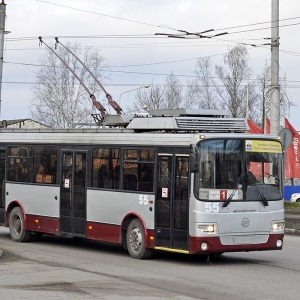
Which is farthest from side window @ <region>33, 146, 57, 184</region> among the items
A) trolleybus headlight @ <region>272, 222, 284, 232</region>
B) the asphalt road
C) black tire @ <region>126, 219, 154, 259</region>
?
trolleybus headlight @ <region>272, 222, 284, 232</region>

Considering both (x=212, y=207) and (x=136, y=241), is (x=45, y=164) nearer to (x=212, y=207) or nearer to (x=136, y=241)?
(x=136, y=241)

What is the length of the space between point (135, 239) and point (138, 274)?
256 centimetres

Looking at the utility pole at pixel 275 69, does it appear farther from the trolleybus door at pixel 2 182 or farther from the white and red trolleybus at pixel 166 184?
the trolleybus door at pixel 2 182

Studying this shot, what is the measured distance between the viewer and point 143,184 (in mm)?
17688

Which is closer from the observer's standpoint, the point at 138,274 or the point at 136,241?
the point at 138,274

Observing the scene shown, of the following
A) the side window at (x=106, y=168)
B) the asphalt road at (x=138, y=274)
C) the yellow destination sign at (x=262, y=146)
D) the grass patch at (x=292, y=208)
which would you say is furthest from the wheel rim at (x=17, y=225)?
the grass patch at (x=292, y=208)

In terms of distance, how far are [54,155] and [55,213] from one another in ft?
4.14

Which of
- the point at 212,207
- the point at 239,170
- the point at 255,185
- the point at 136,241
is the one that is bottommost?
the point at 136,241

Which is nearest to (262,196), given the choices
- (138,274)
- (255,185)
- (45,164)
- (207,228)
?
(255,185)

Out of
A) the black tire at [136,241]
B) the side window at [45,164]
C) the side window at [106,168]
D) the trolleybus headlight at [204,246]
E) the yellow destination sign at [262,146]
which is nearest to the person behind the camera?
the trolleybus headlight at [204,246]

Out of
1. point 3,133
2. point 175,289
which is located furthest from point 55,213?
point 175,289

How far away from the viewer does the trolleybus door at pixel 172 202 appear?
16.6 m

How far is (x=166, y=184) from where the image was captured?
17.1 metres

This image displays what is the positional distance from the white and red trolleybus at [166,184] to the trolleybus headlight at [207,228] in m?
0.02
